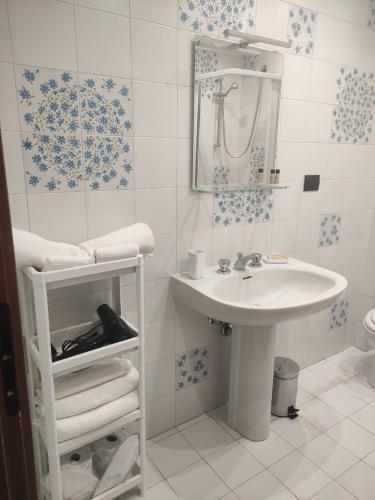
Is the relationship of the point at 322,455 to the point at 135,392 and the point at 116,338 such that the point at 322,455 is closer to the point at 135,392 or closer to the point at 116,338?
the point at 135,392

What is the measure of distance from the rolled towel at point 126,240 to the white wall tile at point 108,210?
108mm

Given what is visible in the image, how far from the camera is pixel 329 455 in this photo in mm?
1757

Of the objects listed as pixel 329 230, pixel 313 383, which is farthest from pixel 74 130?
pixel 313 383

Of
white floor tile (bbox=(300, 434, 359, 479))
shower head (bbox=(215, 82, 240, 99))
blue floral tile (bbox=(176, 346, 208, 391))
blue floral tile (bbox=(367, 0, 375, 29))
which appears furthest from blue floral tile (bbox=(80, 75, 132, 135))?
white floor tile (bbox=(300, 434, 359, 479))

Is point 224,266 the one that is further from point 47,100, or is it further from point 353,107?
point 353,107

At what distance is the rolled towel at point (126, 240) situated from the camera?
130 centimetres

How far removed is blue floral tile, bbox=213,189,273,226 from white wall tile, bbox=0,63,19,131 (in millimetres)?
900

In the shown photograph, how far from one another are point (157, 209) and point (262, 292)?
68 cm

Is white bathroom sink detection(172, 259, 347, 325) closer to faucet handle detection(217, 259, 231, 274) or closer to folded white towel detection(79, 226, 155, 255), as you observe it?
faucet handle detection(217, 259, 231, 274)

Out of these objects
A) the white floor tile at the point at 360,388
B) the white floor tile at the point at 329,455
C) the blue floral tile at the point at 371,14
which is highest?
the blue floral tile at the point at 371,14

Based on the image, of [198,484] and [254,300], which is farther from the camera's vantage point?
[254,300]

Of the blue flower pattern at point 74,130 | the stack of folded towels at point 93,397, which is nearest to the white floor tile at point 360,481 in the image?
the stack of folded towels at point 93,397

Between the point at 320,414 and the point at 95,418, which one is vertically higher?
the point at 95,418

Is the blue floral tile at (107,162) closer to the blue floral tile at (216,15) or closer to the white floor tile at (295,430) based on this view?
the blue floral tile at (216,15)
